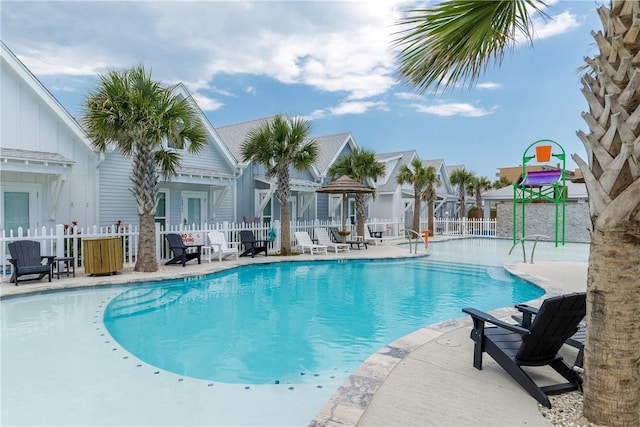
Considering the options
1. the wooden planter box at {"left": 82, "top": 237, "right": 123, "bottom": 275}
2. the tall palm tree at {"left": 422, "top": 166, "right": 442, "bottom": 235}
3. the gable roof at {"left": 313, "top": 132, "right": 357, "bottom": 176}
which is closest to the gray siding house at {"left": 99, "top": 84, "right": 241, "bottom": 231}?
the wooden planter box at {"left": 82, "top": 237, "right": 123, "bottom": 275}

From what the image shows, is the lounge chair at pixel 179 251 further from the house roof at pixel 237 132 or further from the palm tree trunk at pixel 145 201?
the house roof at pixel 237 132

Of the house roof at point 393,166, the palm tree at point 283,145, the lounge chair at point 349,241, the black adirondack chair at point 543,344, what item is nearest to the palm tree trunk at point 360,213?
the lounge chair at point 349,241

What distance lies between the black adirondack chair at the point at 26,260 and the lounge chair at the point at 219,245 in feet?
16.8

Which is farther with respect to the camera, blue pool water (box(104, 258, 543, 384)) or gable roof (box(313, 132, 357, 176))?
gable roof (box(313, 132, 357, 176))

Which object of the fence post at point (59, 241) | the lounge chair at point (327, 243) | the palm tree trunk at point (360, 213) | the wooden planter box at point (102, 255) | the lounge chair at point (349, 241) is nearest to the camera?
the wooden planter box at point (102, 255)

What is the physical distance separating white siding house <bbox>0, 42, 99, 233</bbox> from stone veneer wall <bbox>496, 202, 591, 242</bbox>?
24.4 meters


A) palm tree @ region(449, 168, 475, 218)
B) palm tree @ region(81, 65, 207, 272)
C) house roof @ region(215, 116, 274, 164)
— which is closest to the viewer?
palm tree @ region(81, 65, 207, 272)

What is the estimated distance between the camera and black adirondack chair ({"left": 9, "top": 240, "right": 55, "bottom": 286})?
902 cm

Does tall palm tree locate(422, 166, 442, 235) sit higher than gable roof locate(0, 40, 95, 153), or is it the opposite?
gable roof locate(0, 40, 95, 153)

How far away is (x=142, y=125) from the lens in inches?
398

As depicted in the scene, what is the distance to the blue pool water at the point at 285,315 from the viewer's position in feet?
17.1

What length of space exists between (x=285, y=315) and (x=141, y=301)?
11.7ft

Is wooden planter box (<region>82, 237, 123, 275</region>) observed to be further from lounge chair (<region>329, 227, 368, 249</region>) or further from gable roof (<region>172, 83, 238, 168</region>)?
lounge chair (<region>329, 227, 368, 249</region>)

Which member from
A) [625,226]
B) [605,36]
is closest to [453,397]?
[625,226]
